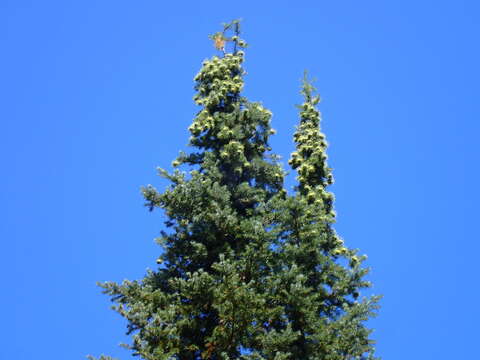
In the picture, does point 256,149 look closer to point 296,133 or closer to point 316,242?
point 296,133

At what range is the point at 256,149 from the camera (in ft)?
71.4

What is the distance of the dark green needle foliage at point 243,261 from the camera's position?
15297 mm

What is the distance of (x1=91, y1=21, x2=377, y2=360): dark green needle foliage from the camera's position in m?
15.3

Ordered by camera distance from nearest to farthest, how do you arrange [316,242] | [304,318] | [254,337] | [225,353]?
[225,353] → [254,337] → [304,318] → [316,242]

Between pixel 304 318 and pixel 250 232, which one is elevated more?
pixel 250 232

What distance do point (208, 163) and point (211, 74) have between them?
4.32 meters

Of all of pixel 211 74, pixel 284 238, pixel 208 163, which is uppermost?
pixel 211 74

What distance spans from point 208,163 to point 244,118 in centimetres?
255

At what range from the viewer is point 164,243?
1850 centimetres

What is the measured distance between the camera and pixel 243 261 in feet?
54.0

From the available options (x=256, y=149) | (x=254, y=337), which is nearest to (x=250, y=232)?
(x=254, y=337)

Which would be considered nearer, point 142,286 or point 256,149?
point 142,286

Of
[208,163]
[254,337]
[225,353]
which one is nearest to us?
[225,353]

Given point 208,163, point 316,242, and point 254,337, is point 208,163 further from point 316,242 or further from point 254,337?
point 254,337
